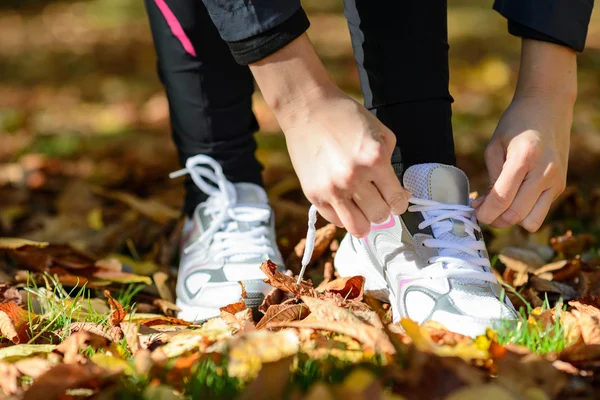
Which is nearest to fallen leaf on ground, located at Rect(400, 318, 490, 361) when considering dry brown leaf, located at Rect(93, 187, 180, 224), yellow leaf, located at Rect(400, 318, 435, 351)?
yellow leaf, located at Rect(400, 318, 435, 351)

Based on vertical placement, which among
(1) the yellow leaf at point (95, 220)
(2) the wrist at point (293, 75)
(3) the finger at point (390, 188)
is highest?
(2) the wrist at point (293, 75)

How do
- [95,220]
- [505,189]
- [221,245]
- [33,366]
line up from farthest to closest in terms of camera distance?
[95,220] < [221,245] < [505,189] < [33,366]

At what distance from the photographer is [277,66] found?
1084mm

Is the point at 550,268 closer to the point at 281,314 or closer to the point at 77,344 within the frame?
the point at 281,314

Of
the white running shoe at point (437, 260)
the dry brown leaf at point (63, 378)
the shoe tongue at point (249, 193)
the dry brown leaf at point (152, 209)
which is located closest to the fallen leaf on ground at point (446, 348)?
the white running shoe at point (437, 260)

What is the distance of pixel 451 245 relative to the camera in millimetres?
1237

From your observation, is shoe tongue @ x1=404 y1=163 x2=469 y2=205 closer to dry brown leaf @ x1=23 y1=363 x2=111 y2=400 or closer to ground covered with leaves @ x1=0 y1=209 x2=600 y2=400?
ground covered with leaves @ x1=0 y1=209 x2=600 y2=400

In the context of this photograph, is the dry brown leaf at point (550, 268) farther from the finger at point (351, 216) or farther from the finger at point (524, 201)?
the finger at point (351, 216)

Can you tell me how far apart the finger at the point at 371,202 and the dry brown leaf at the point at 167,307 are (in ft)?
1.94

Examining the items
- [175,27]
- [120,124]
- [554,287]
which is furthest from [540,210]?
[120,124]

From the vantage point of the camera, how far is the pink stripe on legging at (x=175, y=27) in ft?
4.82

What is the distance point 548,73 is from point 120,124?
2.82 meters

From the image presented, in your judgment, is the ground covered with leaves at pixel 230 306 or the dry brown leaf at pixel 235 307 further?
→ the dry brown leaf at pixel 235 307

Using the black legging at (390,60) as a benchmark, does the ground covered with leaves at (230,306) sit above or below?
below
